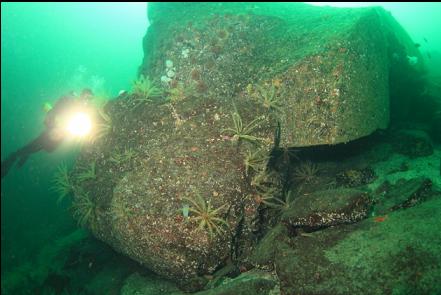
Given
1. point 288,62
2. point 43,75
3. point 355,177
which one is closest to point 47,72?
point 43,75

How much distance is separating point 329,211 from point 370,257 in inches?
40.8

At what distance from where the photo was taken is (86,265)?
31.0 ft

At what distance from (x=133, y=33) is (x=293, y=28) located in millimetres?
115587

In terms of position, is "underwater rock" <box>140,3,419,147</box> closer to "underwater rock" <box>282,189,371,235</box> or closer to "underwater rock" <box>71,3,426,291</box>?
"underwater rock" <box>71,3,426,291</box>

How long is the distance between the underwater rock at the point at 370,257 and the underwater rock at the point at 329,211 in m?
0.16

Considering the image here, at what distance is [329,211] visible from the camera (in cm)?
517

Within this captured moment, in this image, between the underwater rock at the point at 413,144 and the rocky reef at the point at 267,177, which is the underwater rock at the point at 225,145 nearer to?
the rocky reef at the point at 267,177

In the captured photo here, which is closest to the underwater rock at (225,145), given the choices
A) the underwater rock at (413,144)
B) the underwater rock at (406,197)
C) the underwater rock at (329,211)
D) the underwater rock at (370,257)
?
the underwater rock at (329,211)

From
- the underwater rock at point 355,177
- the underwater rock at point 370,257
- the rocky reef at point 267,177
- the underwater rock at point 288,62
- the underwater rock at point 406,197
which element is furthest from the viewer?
the underwater rock at point 355,177

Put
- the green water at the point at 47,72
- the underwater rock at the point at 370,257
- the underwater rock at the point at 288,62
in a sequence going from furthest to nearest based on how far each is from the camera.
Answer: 1. the green water at the point at 47,72
2. the underwater rock at the point at 288,62
3. the underwater rock at the point at 370,257

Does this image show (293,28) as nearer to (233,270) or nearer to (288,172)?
(288,172)

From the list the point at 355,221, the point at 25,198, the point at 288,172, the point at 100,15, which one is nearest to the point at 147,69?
the point at 288,172

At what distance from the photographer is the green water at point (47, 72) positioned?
53.5 feet

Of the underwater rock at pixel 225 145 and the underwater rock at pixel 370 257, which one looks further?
the underwater rock at pixel 225 145
